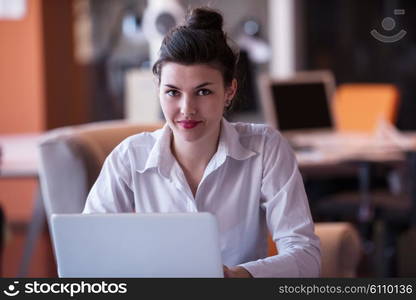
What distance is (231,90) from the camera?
1.62m

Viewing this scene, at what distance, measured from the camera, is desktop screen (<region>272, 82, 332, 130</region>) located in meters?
4.31

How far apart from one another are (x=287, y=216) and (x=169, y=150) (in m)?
0.25

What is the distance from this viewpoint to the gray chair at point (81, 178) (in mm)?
2180

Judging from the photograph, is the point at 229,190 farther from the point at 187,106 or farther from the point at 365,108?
the point at 365,108

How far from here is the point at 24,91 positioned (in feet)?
19.8

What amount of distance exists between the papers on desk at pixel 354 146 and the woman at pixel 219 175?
228cm

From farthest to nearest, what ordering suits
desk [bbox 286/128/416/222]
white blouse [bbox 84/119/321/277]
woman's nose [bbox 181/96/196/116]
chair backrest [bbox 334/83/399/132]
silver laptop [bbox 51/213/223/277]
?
1. chair backrest [bbox 334/83/399/132]
2. desk [bbox 286/128/416/222]
3. white blouse [bbox 84/119/321/277]
4. woman's nose [bbox 181/96/196/116]
5. silver laptop [bbox 51/213/223/277]

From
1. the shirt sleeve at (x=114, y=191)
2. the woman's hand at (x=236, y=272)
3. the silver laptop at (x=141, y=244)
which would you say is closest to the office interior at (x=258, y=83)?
the shirt sleeve at (x=114, y=191)

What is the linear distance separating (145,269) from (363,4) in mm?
6305

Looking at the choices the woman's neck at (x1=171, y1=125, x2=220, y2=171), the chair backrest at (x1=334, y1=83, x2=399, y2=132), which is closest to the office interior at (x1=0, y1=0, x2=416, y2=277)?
the chair backrest at (x1=334, y1=83, x2=399, y2=132)

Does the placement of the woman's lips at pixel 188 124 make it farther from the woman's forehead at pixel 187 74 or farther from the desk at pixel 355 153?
the desk at pixel 355 153

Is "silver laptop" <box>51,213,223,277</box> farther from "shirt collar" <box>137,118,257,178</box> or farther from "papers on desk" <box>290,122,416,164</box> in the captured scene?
"papers on desk" <box>290,122,416,164</box>

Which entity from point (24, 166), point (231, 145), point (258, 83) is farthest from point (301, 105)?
point (231, 145)

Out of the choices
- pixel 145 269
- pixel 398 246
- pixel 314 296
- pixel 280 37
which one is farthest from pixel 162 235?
pixel 280 37
